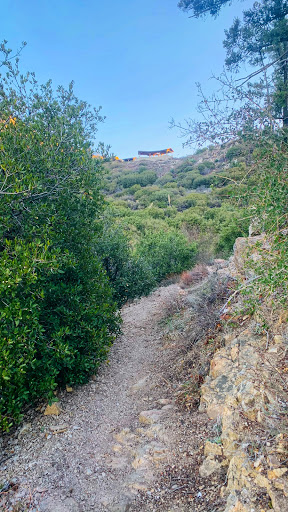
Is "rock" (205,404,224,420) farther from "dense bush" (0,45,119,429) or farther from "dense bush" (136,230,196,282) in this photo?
"dense bush" (136,230,196,282)

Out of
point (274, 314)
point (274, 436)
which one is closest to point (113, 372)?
point (274, 314)

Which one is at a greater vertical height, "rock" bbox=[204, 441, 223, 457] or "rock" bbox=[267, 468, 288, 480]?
"rock" bbox=[267, 468, 288, 480]

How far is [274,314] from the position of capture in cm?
407

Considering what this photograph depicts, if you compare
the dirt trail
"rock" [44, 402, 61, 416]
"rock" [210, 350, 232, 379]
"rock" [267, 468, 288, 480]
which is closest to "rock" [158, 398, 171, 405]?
the dirt trail

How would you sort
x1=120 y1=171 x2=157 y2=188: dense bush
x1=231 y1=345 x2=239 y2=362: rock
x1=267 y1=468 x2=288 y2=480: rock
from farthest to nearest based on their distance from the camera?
x1=120 y1=171 x2=157 y2=188: dense bush < x1=231 y1=345 x2=239 y2=362: rock < x1=267 y1=468 x2=288 y2=480: rock

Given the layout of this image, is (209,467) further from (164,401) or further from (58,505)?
(164,401)

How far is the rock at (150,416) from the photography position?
4303 millimetres

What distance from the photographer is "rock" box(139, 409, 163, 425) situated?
430 cm

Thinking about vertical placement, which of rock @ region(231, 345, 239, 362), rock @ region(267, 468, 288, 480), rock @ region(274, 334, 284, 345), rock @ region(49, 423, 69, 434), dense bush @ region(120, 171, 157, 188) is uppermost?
dense bush @ region(120, 171, 157, 188)

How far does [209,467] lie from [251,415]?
629mm

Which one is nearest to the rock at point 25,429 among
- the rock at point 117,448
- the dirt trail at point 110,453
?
the dirt trail at point 110,453

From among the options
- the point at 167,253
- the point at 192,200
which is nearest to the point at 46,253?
the point at 167,253

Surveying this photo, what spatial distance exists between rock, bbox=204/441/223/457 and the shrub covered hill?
2.49 meters

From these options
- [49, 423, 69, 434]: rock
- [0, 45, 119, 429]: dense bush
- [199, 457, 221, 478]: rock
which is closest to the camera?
[199, 457, 221, 478]: rock
